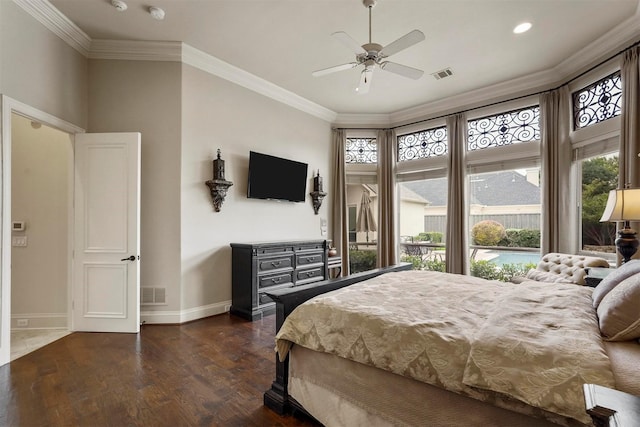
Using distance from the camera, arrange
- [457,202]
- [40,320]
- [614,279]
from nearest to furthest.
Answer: [614,279] < [40,320] < [457,202]

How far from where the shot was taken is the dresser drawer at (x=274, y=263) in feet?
13.2

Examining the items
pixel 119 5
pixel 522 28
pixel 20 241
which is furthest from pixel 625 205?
pixel 20 241

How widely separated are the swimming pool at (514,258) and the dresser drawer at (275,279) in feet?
10.7

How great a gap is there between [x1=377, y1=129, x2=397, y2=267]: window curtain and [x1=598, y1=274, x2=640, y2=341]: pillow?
4.38m

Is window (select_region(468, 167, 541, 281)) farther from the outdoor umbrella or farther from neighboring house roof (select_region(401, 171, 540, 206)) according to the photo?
the outdoor umbrella

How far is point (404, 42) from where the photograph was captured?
8.38ft

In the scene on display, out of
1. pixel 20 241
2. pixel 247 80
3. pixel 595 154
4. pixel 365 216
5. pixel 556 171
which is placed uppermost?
pixel 247 80

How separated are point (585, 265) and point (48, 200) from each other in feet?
19.9

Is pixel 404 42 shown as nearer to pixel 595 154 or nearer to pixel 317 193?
Result: pixel 595 154

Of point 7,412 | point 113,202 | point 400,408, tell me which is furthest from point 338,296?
point 113,202

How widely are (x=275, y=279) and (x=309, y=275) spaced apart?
671mm

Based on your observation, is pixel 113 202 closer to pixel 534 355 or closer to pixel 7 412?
pixel 7 412

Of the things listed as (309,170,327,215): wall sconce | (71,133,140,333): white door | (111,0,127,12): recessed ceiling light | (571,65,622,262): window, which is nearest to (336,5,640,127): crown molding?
(571,65,622,262): window

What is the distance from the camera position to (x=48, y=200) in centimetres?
355
